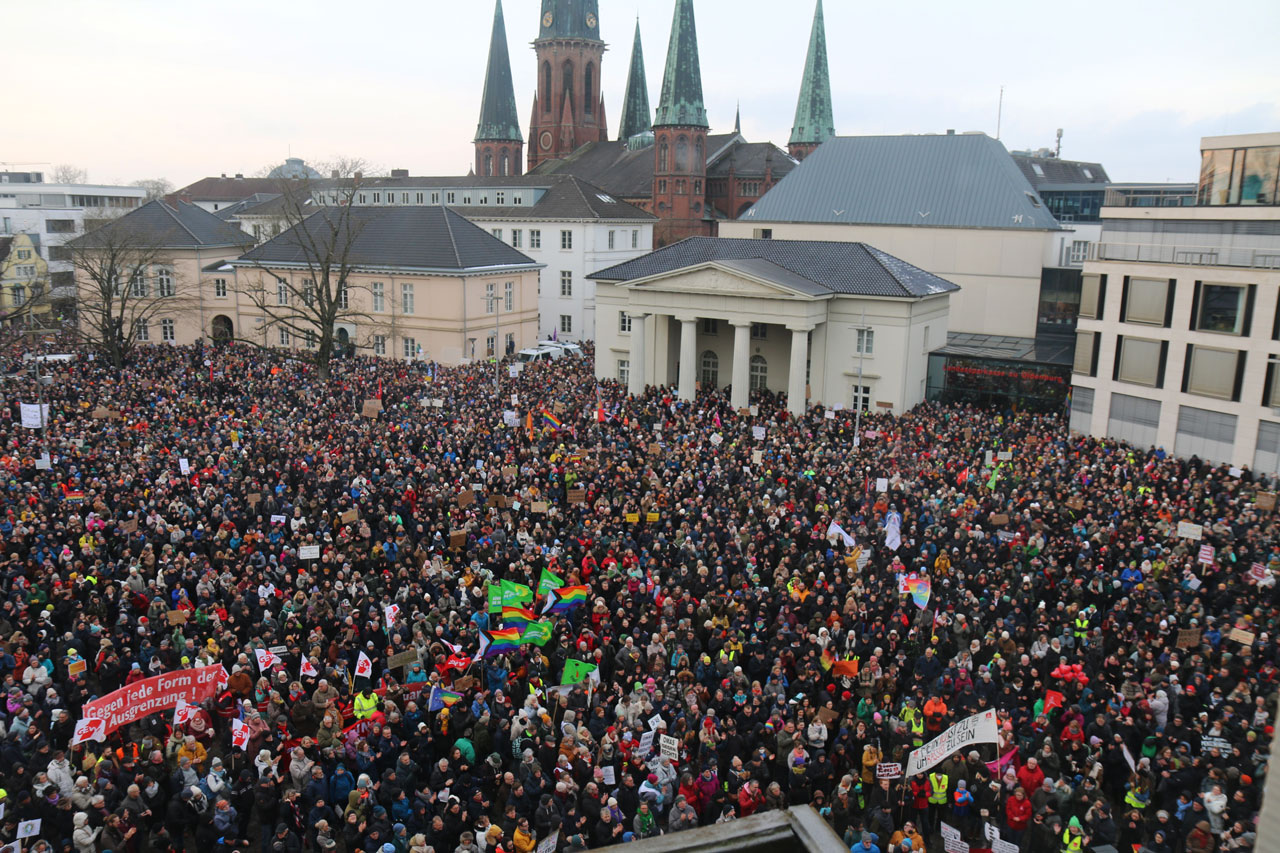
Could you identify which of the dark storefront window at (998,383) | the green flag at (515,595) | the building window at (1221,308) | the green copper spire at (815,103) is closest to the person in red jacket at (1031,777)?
the green flag at (515,595)

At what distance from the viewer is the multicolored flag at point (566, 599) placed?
1789 centimetres

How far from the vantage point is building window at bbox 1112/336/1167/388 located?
32812 mm

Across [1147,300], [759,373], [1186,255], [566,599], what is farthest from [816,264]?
[566,599]

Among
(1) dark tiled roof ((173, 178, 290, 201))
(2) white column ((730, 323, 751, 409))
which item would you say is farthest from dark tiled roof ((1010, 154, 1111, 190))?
(1) dark tiled roof ((173, 178, 290, 201))

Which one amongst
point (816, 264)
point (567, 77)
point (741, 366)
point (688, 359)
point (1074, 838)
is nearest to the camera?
point (1074, 838)

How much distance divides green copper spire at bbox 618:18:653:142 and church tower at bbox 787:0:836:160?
56.7 ft

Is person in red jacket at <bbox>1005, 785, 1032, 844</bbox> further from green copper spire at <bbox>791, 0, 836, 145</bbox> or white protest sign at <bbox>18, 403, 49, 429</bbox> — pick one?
green copper spire at <bbox>791, 0, 836, 145</bbox>

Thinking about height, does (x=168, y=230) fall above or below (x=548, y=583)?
above

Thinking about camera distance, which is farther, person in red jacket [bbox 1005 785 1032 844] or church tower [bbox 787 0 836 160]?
church tower [bbox 787 0 836 160]

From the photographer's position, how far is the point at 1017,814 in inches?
476

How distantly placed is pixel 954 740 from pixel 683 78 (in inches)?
2660

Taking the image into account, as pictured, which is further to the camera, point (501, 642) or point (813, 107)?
point (813, 107)

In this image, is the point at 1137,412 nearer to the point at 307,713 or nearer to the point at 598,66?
the point at 307,713

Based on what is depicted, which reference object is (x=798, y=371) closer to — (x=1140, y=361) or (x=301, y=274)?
(x=1140, y=361)
